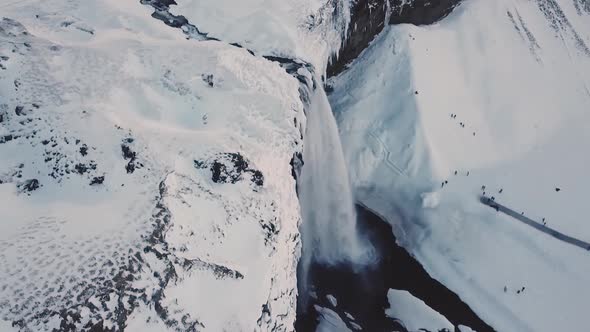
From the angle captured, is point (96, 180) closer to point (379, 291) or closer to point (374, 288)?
point (374, 288)

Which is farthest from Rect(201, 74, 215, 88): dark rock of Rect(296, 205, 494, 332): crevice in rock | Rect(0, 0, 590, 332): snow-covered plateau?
Rect(296, 205, 494, 332): crevice in rock

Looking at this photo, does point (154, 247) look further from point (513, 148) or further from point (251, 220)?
point (513, 148)

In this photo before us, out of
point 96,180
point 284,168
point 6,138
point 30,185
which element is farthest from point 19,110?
point 284,168

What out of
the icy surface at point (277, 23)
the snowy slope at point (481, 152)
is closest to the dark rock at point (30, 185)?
the icy surface at point (277, 23)

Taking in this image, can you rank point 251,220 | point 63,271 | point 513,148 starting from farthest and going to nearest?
1. point 513,148
2. point 251,220
3. point 63,271

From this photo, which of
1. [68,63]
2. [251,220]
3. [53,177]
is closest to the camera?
[53,177]

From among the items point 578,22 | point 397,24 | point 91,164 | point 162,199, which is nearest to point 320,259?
point 162,199

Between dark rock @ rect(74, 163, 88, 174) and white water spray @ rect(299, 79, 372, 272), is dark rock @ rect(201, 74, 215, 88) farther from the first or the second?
dark rock @ rect(74, 163, 88, 174)

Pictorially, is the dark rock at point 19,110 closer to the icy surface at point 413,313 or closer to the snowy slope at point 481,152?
the snowy slope at point 481,152
